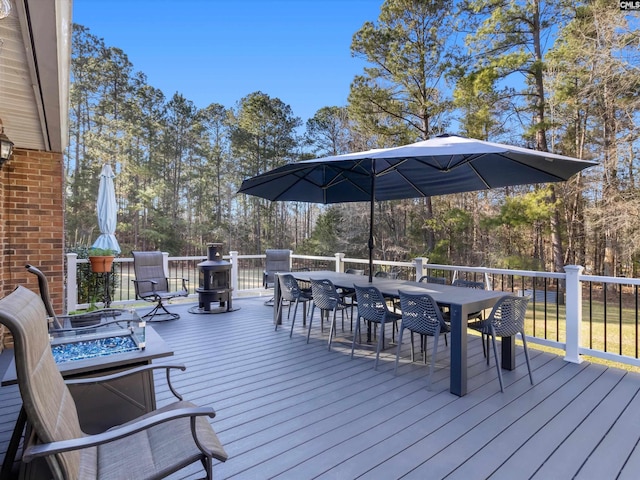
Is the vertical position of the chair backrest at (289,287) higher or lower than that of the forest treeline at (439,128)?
lower

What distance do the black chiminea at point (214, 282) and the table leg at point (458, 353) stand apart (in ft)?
14.2

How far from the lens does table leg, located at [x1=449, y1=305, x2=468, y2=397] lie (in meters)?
3.05

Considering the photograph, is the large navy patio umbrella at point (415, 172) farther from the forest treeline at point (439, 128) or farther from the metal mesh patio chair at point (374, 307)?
the forest treeline at point (439, 128)

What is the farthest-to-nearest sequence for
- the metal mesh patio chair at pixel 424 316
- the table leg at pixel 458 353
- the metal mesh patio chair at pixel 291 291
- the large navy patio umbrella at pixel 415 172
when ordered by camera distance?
the metal mesh patio chair at pixel 291 291
the large navy patio umbrella at pixel 415 172
the metal mesh patio chair at pixel 424 316
the table leg at pixel 458 353

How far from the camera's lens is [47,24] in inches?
68.1

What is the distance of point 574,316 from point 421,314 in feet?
6.69

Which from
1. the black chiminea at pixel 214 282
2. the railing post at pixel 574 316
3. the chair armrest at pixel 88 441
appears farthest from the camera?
the black chiminea at pixel 214 282

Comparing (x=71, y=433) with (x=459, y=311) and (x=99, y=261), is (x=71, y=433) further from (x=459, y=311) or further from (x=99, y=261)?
(x=99, y=261)

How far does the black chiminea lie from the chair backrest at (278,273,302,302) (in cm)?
174

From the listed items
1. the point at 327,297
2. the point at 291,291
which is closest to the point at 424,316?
the point at 327,297

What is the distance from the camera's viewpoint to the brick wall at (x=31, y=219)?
4.02 m

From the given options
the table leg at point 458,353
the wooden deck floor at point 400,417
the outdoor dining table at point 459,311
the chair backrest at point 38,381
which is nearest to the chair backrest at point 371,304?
the outdoor dining table at point 459,311

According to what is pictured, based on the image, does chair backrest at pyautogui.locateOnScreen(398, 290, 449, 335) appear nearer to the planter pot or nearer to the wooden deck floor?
the wooden deck floor

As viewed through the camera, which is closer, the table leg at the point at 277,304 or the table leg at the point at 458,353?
the table leg at the point at 458,353
